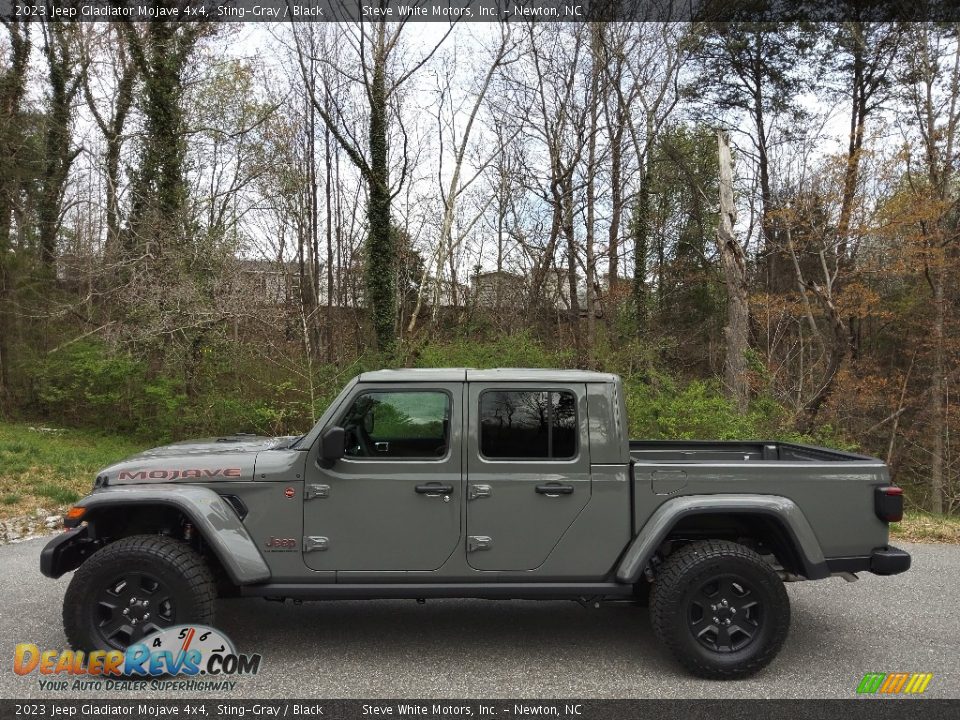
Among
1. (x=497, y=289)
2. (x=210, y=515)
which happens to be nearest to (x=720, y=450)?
(x=210, y=515)

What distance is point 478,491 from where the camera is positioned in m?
3.96

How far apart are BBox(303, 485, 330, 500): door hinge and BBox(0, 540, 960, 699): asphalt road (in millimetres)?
976

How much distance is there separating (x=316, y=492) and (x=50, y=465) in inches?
386

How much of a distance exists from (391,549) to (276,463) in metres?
0.84

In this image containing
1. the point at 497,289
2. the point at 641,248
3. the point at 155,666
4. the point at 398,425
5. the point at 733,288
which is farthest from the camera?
the point at 497,289

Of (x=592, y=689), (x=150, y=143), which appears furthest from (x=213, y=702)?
(x=150, y=143)

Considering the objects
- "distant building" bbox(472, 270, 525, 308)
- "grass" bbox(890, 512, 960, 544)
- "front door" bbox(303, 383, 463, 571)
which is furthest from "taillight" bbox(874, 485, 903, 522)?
"distant building" bbox(472, 270, 525, 308)

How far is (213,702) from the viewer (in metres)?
3.48

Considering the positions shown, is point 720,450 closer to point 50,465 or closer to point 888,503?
point 888,503

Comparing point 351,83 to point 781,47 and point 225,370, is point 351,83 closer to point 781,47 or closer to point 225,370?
point 225,370

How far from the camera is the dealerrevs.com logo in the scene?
3697mm

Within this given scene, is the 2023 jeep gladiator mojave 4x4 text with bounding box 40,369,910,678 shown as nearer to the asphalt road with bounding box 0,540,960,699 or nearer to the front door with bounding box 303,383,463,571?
the front door with bounding box 303,383,463,571

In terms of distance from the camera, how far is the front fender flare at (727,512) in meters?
3.81

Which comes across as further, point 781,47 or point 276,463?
point 781,47
